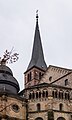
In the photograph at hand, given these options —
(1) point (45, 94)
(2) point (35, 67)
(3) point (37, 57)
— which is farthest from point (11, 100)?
(3) point (37, 57)

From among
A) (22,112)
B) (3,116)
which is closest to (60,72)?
(22,112)

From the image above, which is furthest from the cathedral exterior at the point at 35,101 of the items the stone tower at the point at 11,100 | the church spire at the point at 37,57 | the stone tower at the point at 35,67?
the church spire at the point at 37,57

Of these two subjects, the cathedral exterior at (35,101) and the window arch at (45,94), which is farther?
the window arch at (45,94)

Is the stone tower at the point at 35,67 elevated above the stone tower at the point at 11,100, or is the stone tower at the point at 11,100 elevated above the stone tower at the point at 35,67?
the stone tower at the point at 35,67

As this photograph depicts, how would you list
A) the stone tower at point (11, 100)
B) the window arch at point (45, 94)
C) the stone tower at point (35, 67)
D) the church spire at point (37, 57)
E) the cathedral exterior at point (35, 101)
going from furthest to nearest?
the church spire at point (37, 57), the stone tower at point (35, 67), the window arch at point (45, 94), the cathedral exterior at point (35, 101), the stone tower at point (11, 100)

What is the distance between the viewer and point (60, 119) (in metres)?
55.0

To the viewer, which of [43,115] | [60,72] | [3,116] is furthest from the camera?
[60,72]

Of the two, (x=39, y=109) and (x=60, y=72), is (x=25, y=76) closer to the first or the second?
(x=60, y=72)

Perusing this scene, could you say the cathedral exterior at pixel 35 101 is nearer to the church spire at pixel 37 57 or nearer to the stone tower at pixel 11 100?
the stone tower at pixel 11 100

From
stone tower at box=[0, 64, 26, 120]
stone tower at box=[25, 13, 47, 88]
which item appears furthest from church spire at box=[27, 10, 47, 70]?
stone tower at box=[0, 64, 26, 120]

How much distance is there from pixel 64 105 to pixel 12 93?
8.65 m

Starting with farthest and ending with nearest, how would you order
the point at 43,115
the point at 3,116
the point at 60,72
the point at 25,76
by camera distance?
the point at 25,76 < the point at 60,72 < the point at 43,115 < the point at 3,116

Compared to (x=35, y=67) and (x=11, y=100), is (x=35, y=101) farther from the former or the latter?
(x=35, y=67)

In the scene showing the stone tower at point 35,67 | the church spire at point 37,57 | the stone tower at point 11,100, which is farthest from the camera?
the church spire at point 37,57
